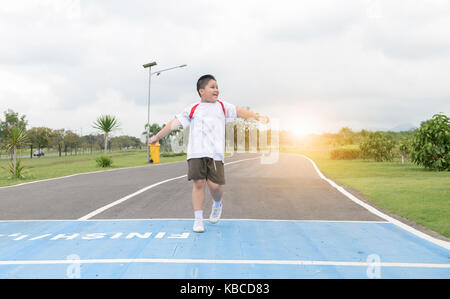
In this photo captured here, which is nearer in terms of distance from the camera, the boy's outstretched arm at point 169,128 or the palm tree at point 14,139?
the boy's outstretched arm at point 169,128

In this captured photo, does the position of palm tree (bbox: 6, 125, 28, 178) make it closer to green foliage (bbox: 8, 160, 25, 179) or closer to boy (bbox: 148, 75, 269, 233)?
green foliage (bbox: 8, 160, 25, 179)

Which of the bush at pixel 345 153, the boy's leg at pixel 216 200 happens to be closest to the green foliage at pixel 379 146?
the bush at pixel 345 153

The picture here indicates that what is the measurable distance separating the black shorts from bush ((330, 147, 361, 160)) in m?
31.2

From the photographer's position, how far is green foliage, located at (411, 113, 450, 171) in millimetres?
17141

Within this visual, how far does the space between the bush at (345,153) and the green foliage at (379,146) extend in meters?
5.01

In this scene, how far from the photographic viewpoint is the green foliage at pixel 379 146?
1083 inches

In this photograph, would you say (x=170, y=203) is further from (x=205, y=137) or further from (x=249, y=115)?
(x=249, y=115)

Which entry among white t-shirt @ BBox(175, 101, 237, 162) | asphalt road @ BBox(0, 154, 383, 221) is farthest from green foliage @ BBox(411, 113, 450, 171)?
white t-shirt @ BBox(175, 101, 237, 162)

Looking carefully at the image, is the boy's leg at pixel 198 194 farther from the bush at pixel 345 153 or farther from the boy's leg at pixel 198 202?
the bush at pixel 345 153

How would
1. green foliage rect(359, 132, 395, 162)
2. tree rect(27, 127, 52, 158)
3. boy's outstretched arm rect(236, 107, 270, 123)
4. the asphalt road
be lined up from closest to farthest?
boy's outstretched arm rect(236, 107, 270, 123) → the asphalt road → green foliage rect(359, 132, 395, 162) → tree rect(27, 127, 52, 158)

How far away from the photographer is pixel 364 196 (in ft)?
28.7
